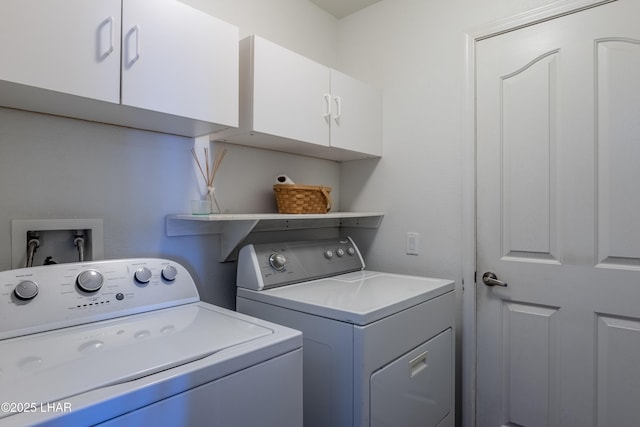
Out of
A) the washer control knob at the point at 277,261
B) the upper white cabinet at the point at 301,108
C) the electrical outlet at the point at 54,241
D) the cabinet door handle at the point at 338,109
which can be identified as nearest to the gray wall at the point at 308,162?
the electrical outlet at the point at 54,241

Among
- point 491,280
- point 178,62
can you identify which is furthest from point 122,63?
point 491,280

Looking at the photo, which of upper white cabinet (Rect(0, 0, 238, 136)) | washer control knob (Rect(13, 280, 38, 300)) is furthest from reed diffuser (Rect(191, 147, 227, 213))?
washer control knob (Rect(13, 280, 38, 300))

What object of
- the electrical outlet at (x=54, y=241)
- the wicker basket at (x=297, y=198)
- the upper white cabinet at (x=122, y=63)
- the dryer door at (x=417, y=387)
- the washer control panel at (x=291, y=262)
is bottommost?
the dryer door at (x=417, y=387)

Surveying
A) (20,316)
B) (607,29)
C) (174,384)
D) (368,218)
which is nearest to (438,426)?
(368,218)

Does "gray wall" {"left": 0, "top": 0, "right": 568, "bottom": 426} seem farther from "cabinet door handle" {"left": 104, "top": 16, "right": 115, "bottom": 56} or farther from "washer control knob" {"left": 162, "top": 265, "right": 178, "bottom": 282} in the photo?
"cabinet door handle" {"left": 104, "top": 16, "right": 115, "bottom": 56}

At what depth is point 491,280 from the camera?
5.97 feet

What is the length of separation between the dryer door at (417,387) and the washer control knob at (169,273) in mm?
784

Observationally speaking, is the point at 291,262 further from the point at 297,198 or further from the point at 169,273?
the point at 169,273

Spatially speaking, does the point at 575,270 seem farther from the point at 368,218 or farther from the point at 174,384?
the point at 174,384

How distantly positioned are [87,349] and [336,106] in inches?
57.3

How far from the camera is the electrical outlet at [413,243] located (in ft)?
6.77

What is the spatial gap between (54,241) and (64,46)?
631 mm

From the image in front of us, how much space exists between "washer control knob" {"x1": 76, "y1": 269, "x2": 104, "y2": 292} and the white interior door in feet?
5.40

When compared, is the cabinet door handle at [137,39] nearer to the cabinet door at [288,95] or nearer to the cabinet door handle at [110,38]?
the cabinet door handle at [110,38]
